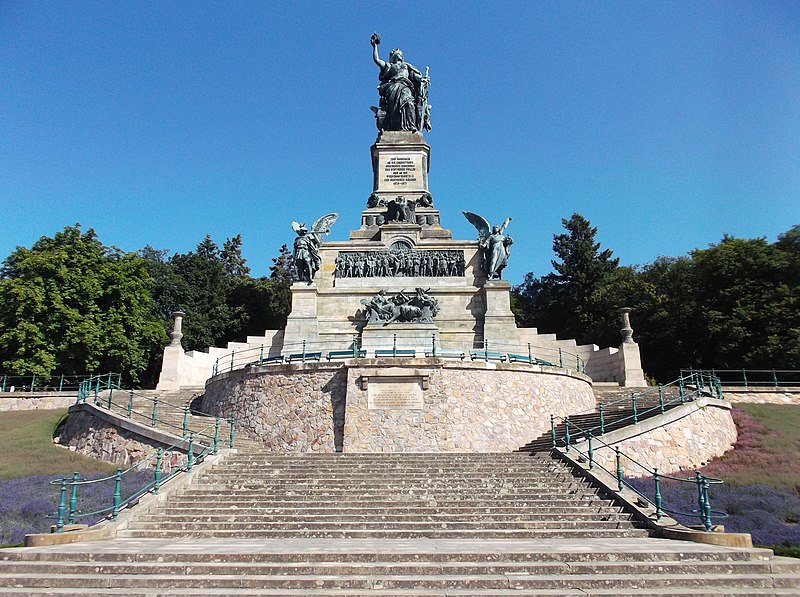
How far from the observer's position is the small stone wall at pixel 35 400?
26406 mm

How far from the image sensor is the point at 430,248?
1262 inches

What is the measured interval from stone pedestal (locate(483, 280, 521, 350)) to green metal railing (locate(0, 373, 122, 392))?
56.1ft

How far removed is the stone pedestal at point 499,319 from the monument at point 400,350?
0.21 ft

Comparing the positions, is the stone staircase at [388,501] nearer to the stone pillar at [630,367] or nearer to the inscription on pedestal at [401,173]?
the stone pillar at [630,367]

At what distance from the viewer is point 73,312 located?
30172 mm

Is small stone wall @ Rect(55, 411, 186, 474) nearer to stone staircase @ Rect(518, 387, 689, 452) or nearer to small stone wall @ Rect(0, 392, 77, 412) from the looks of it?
small stone wall @ Rect(0, 392, 77, 412)

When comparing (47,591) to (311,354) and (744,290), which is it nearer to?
(311,354)

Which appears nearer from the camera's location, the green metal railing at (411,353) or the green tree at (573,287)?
the green metal railing at (411,353)

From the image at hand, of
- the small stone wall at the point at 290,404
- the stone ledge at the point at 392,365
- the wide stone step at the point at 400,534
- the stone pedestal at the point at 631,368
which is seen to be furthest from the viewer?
the stone pedestal at the point at 631,368

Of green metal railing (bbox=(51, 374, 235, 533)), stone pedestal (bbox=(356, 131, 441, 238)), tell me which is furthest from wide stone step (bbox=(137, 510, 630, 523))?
stone pedestal (bbox=(356, 131, 441, 238))

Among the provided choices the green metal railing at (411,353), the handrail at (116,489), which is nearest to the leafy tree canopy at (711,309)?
the green metal railing at (411,353)

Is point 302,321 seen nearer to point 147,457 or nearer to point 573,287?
point 147,457

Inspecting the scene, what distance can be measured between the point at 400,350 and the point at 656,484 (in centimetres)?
1049

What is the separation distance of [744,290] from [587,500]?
2345cm
